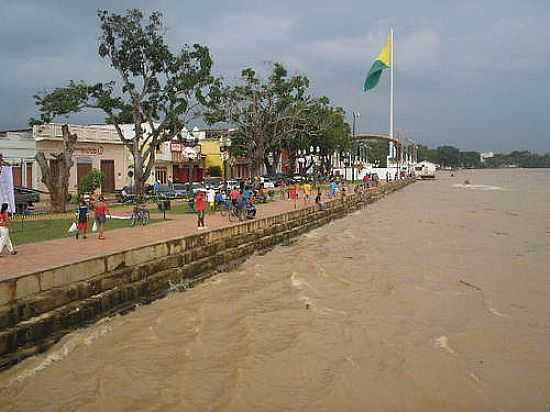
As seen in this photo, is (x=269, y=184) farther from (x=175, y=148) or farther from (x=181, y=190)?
(x=181, y=190)

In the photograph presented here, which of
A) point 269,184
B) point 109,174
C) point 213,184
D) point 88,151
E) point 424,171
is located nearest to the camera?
point 88,151

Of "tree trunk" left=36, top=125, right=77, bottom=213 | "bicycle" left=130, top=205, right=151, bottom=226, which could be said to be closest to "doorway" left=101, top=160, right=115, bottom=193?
"tree trunk" left=36, top=125, right=77, bottom=213

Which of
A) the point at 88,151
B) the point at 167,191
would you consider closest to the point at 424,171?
the point at 88,151

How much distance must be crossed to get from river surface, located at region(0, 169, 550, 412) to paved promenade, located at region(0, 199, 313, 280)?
1.39 meters

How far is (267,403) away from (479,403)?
2477 mm

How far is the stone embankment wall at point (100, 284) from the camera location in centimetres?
871

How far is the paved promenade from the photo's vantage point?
10.2m

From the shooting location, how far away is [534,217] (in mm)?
33469

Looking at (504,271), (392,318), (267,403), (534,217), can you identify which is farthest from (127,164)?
(267,403)

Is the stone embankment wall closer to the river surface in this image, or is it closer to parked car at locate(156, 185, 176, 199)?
the river surface

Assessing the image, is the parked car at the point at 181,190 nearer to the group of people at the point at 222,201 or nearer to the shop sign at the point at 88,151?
the shop sign at the point at 88,151

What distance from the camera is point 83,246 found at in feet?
42.5

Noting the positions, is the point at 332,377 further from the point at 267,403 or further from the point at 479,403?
the point at 479,403

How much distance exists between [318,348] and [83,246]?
633cm
